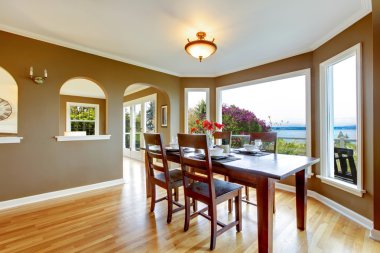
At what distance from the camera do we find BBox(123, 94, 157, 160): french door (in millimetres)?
5941

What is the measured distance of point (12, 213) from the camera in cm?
243

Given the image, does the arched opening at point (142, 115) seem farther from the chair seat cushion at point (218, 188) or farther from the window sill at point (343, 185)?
the window sill at point (343, 185)

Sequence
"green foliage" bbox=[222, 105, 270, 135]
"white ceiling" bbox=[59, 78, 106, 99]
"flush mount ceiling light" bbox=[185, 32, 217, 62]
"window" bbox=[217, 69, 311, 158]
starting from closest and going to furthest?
"flush mount ceiling light" bbox=[185, 32, 217, 62] < "window" bbox=[217, 69, 311, 158] < "green foliage" bbox=[222, 105, 270, 135] < "white ceiling" bbox=[59, 78, 106, 99]

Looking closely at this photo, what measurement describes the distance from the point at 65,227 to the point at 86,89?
522cm

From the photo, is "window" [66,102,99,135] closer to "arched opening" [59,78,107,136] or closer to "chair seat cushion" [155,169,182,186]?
"arched opening" [59,78,107,136]

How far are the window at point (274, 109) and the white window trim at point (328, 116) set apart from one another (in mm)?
276

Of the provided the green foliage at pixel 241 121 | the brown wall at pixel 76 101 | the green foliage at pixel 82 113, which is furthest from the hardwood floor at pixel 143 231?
the green foliage at pixel 82 113

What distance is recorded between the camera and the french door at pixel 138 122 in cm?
594

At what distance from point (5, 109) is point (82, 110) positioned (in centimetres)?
228

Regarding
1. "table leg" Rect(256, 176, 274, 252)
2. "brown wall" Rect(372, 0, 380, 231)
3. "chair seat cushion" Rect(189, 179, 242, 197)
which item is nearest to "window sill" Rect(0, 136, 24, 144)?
"chair seat cushion" Rect(189, 179, 242, 197)

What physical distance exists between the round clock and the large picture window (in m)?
7.39

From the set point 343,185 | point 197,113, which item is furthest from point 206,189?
point 197,113

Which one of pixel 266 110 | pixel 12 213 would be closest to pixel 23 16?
pixel 12 213

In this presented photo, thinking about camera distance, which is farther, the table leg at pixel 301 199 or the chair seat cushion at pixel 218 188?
the table leg at pixel 301 199
